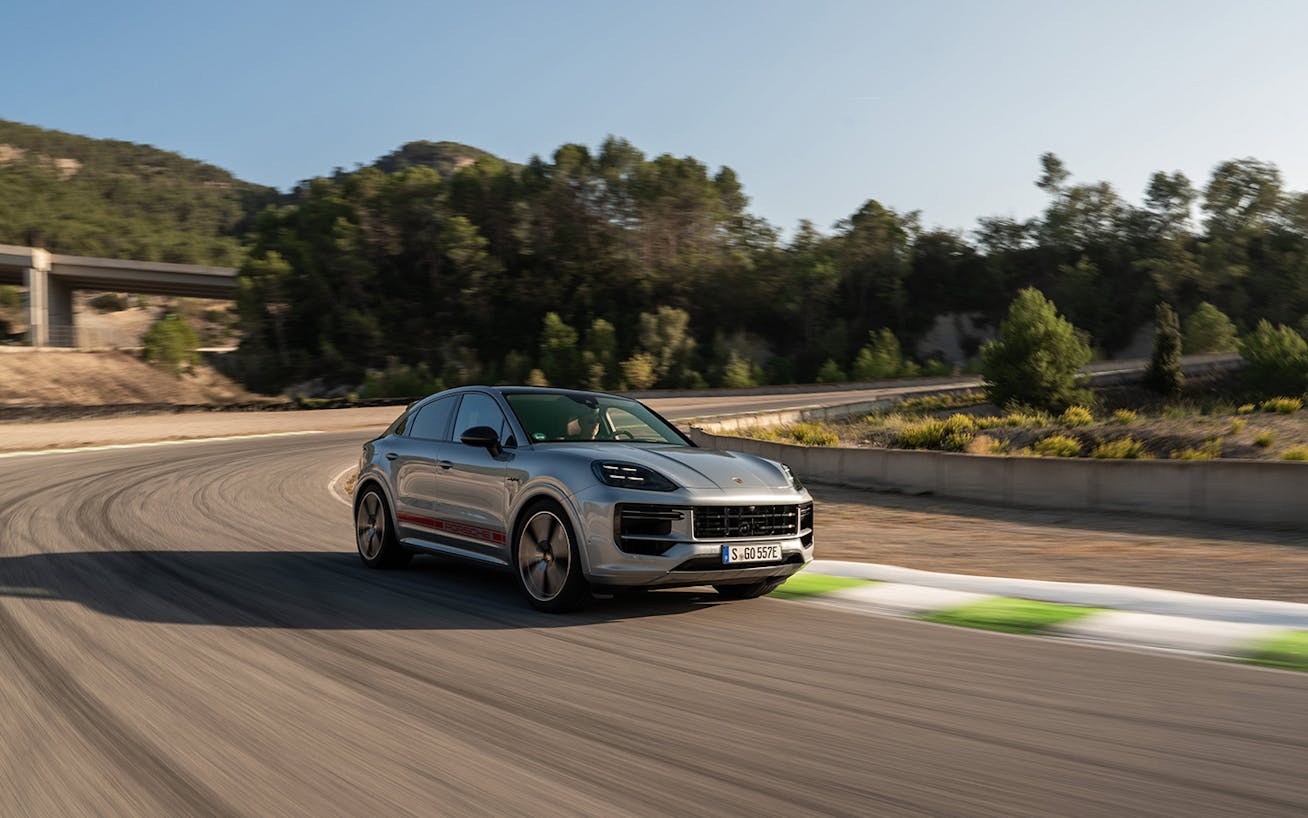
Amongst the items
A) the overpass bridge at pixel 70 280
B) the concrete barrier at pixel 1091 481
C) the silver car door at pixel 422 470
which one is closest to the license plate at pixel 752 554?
the silver car door at pixel 422 470

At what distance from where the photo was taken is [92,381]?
68.1 m

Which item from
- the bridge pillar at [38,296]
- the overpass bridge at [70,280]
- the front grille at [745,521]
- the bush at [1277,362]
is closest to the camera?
the front grille at [745,521]

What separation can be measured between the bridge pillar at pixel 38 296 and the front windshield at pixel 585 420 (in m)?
78.5

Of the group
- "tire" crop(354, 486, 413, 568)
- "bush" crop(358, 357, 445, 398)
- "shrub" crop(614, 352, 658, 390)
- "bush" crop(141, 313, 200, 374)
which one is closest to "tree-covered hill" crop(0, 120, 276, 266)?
"bush" crop(141, 313, 200, 374)

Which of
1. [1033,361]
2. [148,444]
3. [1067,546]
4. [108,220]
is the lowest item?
[1067,546]

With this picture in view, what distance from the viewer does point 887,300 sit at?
91.4 metres

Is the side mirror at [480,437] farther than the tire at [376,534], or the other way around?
the tire at [376,534]

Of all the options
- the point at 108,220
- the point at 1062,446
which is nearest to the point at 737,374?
the point at 1062,446

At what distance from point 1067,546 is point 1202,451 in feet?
44.5

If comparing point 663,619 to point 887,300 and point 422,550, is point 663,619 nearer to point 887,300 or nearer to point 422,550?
point 422,550

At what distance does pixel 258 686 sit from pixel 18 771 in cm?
133

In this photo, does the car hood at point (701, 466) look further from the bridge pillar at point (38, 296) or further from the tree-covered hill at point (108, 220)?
the tree-covered hill at point (108, 220)

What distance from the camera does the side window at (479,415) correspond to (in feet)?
27.4

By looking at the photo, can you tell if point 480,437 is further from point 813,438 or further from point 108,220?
point 108,220
